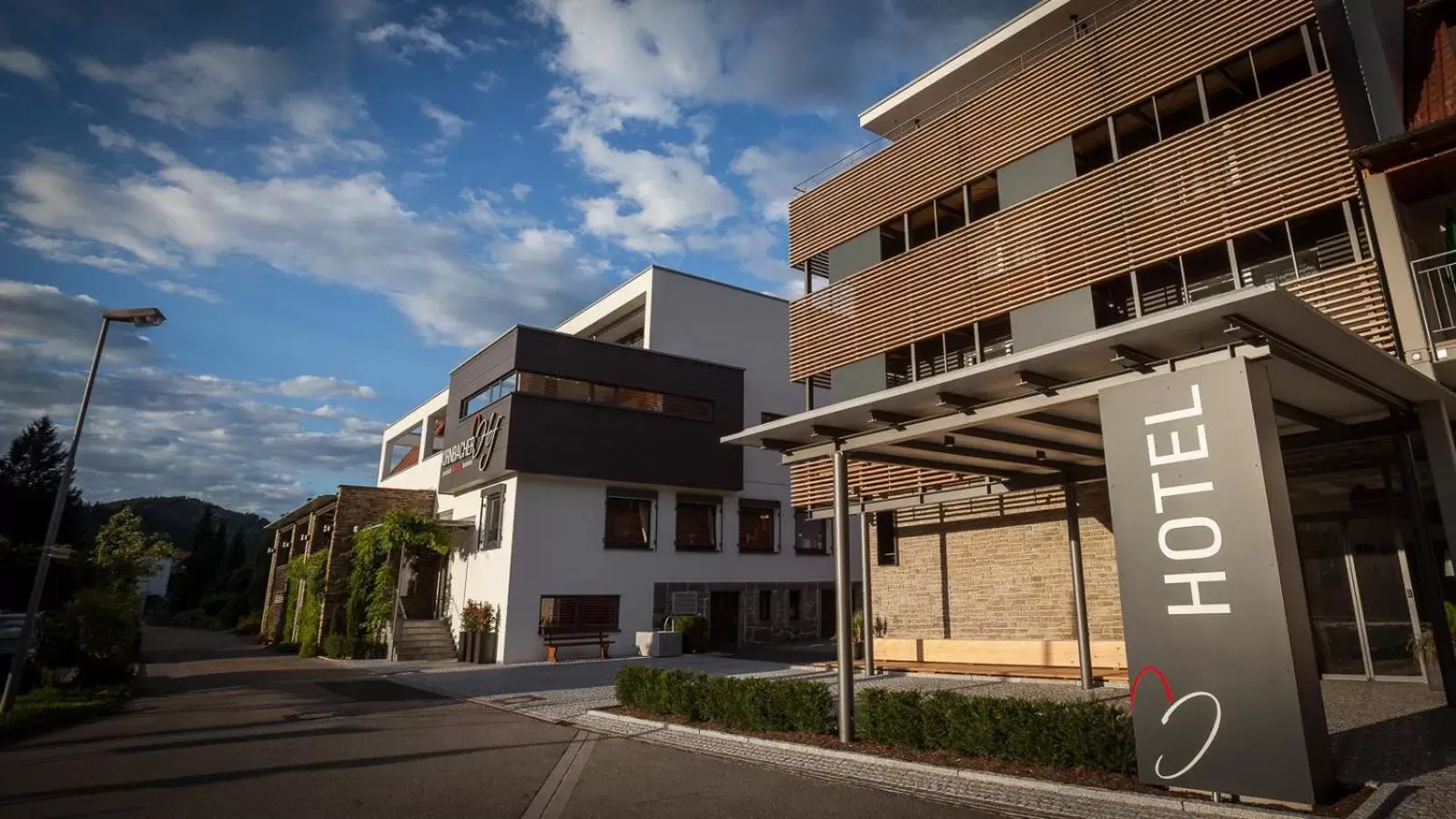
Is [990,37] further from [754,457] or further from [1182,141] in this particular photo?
[754,457]

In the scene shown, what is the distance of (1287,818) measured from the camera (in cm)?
512

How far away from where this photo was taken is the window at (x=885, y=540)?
16755 mm

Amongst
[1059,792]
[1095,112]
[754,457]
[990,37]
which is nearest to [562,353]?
[754,457]

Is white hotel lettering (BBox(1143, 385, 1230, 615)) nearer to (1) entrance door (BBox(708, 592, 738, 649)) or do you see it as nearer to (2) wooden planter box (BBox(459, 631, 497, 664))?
(2) wooden planter box (BBox(459, 631, 497, 664))

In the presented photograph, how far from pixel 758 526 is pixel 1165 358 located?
2031 centimetres

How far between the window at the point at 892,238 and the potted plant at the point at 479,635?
1461 cm

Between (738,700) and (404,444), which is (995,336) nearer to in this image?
(738,700)

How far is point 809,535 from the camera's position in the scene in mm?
27297

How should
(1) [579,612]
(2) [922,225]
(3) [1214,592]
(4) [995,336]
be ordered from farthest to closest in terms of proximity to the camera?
(1) [579,612], (2) [922,225], (4) [995,336], (3) [1214,592]

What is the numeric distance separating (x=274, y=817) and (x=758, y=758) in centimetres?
451

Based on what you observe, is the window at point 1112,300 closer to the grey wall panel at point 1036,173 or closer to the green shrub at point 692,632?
the grey wall panel at point 1036,173

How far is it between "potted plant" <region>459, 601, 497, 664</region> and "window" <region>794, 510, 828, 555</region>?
10691mm

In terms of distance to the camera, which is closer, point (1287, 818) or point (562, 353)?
point (1287, 818)

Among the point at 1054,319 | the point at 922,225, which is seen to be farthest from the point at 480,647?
the point at 1054,319
